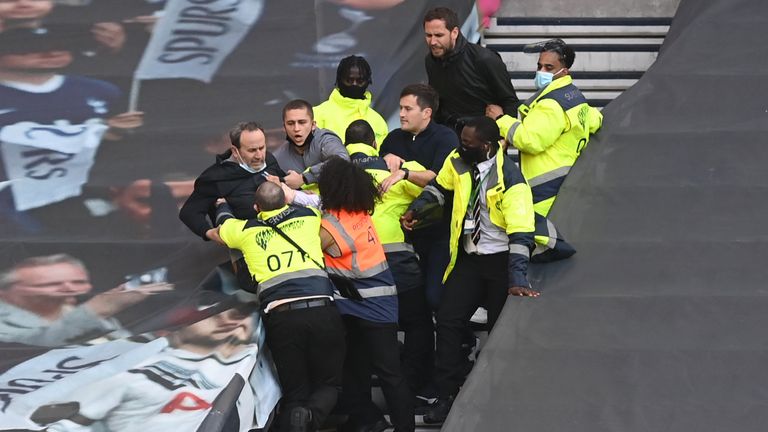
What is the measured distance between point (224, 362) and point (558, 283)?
6.41 feet

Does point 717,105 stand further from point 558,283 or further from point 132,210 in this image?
point 132,210

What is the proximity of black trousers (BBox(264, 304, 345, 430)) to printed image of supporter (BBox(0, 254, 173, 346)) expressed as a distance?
101 centimetres

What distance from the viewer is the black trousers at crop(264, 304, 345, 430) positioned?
6992 millimetres

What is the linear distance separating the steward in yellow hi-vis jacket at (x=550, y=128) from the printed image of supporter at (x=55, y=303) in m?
2.33

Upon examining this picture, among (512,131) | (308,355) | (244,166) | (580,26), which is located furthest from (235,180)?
(580,26)

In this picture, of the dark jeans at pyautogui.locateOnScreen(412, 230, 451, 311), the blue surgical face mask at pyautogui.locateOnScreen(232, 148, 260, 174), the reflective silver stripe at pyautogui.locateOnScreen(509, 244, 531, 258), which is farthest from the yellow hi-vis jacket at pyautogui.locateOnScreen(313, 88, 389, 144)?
the reflective silver stripe at pyautogui.locateOnScreen(509, 244, 531, 258)

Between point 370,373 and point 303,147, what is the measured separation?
146cm

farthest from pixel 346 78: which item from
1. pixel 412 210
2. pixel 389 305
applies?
pixel 389 305

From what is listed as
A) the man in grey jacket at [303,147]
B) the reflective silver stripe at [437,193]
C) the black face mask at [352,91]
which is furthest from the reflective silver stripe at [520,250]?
the black face mask at [352,91]

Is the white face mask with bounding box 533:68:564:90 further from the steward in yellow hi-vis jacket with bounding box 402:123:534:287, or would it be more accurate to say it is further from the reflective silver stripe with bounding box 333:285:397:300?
the reflective silver stripe with bounding box 333:285:397:300

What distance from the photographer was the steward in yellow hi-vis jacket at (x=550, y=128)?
770cm

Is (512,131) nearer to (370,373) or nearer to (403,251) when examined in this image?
(403,251)

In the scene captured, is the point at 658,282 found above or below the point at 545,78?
below

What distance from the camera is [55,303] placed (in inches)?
314
